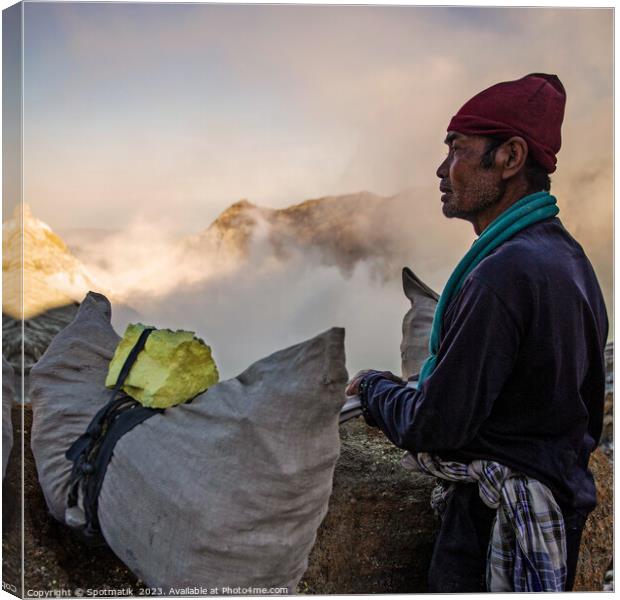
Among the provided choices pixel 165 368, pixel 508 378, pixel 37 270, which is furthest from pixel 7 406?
pixel 508 378

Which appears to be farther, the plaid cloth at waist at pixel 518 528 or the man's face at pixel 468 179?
the man's face at pixel 468 179

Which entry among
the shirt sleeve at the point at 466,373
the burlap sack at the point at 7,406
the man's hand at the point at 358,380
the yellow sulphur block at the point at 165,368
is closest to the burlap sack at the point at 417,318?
the man's hand at the point at 358,380

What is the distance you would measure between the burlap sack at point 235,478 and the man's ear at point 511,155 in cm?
69

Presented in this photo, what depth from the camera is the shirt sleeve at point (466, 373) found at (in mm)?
2229

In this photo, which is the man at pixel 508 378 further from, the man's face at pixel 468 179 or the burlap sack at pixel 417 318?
the burlap sack at pixel 417 318

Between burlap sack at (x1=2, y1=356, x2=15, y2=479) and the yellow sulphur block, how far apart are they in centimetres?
37

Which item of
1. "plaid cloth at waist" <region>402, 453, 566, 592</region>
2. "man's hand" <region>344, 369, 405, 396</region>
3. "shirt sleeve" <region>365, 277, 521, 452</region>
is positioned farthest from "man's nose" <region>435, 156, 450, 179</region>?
"plaid cloth at waist" <region>402, 453, 566, 592</region>

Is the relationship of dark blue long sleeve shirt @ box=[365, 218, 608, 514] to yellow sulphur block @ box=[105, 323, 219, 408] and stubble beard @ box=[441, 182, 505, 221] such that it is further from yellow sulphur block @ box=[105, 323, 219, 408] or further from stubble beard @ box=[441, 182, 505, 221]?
yellow sulphur block @ box=[105, 323, 219, 408]

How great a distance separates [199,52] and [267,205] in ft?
1.69

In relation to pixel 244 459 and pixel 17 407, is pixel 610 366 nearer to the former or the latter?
pixel 244 459

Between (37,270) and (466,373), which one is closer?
(466,373)

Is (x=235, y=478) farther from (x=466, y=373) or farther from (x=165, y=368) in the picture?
(x=466, y=373)

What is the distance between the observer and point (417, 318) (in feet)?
8.97

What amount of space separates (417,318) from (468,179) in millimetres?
491
